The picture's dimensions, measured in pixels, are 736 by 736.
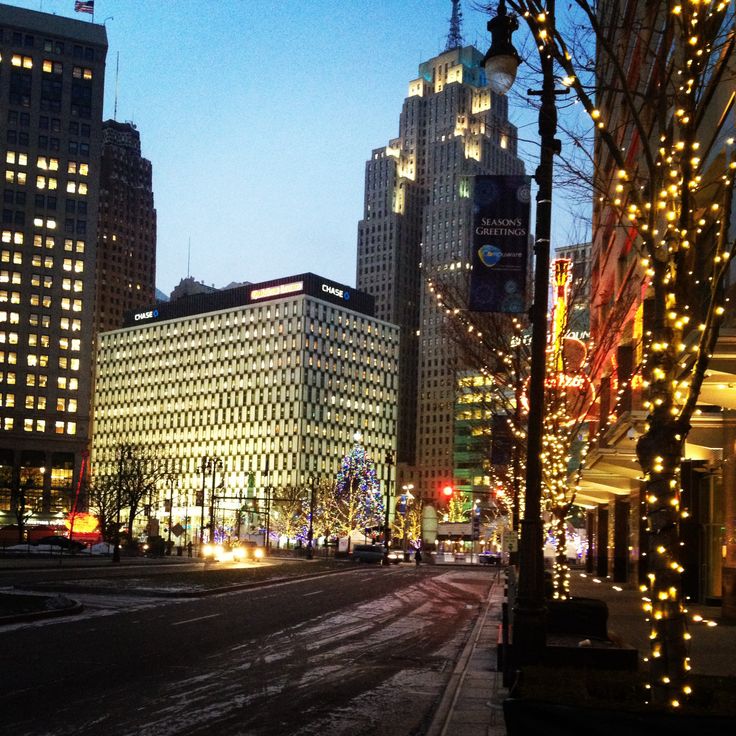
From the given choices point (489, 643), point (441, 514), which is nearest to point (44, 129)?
point (441, 514)

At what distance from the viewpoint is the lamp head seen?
11875 mm

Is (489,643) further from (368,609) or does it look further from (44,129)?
(44,129)

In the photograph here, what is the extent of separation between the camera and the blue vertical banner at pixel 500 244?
1472 centimetres

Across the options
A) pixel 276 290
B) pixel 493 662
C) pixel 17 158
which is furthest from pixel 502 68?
pixel 276 290

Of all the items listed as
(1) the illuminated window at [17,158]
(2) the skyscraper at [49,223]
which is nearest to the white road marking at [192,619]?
(2) the skyscraper at [49,223]

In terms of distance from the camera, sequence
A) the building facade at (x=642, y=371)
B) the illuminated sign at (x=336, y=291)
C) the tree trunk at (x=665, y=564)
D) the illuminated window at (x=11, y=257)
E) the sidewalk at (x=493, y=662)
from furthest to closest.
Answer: the illuminated sign at (x=336, y=291) < the illuminated window at (x=11, y=257) < the building facade at (x=642, y=371) < the sidewalk at (x=493, y=662) < the tree trunk at (x=665, y=564)

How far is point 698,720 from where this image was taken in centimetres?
666

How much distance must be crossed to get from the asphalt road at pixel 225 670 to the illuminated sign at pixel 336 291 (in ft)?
513

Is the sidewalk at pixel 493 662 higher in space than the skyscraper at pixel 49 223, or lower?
lower

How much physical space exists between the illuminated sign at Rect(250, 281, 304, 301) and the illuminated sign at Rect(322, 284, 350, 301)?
5.57 metres

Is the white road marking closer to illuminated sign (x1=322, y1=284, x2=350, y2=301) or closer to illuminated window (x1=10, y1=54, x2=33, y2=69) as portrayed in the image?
illuminated window (x1=10, y1=54, x2=33, y2=69)

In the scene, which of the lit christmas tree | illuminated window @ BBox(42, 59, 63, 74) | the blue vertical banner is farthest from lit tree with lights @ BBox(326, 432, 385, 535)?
the blue vertical banner

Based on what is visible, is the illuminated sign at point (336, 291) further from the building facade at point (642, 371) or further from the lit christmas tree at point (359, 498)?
the building facade at point (642, 371)

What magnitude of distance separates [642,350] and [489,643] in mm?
7505
